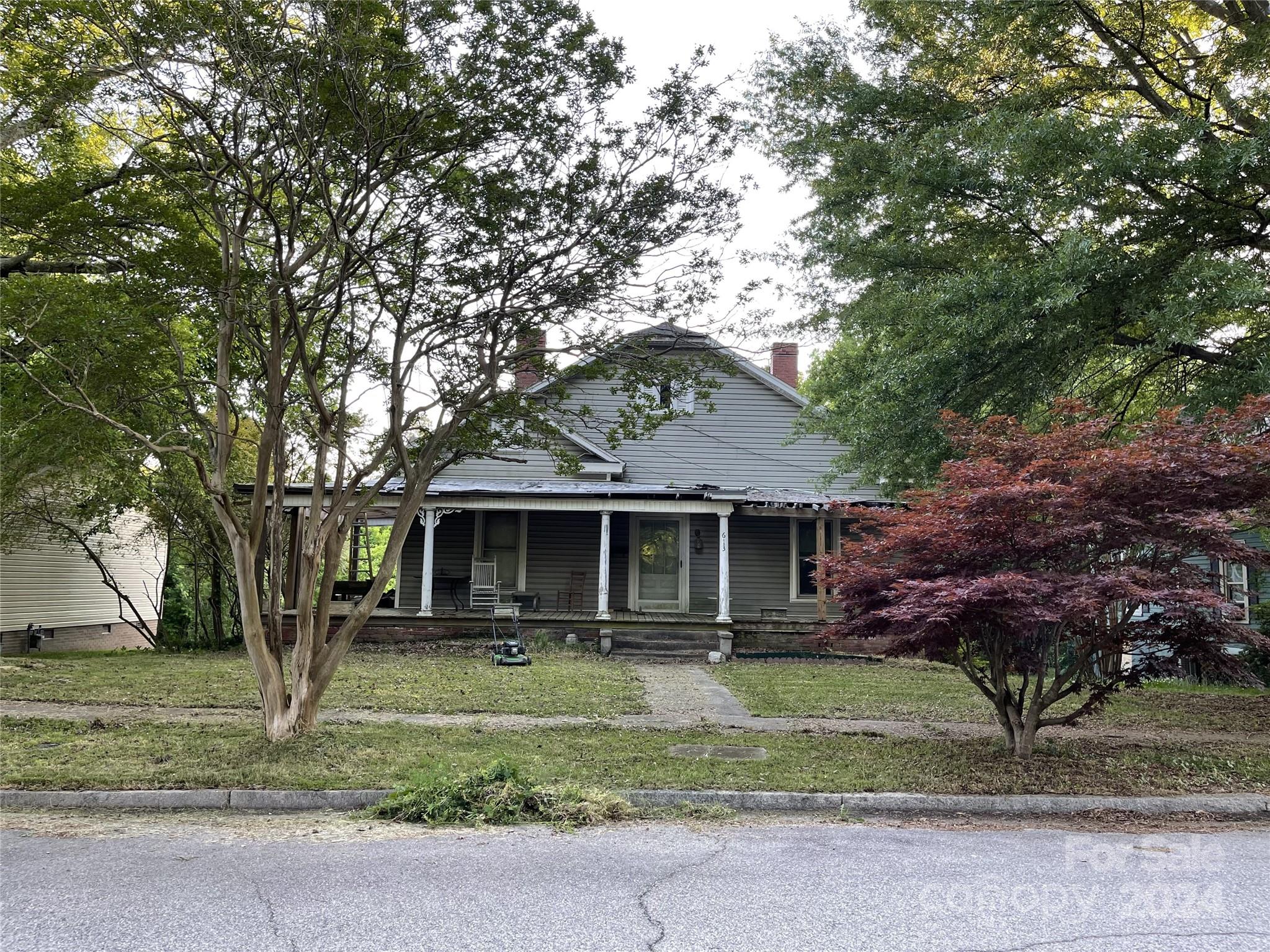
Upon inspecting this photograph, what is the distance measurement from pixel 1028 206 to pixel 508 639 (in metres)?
11.1

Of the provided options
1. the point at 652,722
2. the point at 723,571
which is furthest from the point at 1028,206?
the point at 723,571

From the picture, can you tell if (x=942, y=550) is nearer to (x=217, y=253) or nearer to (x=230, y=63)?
(x=217, y=253)

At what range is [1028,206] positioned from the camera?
38.9 ft

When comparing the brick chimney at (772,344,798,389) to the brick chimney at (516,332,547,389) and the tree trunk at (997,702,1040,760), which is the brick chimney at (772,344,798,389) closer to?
the brick chimney at (516,332,547,389)

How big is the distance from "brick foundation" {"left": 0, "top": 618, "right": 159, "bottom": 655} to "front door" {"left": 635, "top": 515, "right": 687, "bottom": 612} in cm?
1371

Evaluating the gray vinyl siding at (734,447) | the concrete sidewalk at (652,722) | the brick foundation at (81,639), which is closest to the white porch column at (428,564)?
the gray vinyl siding at (734,447)

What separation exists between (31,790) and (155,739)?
173 centimetres

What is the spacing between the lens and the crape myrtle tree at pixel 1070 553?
7094 mm

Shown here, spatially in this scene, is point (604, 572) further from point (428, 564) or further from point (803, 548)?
point (803, 548)

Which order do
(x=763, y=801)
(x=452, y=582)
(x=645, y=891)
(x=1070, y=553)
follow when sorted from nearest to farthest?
(x=645, y=891)
(x=763, y=801)
(x=1070, y=553)
(x=452, y=582)

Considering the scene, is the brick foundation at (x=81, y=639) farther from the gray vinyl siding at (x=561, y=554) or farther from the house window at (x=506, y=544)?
the gray vinyl siding at (x=561, y=554)

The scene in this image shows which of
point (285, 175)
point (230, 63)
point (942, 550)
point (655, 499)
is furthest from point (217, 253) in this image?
point (655, 499)

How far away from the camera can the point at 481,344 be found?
29.5 feet

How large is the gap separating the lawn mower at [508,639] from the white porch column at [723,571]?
13.5 ft
